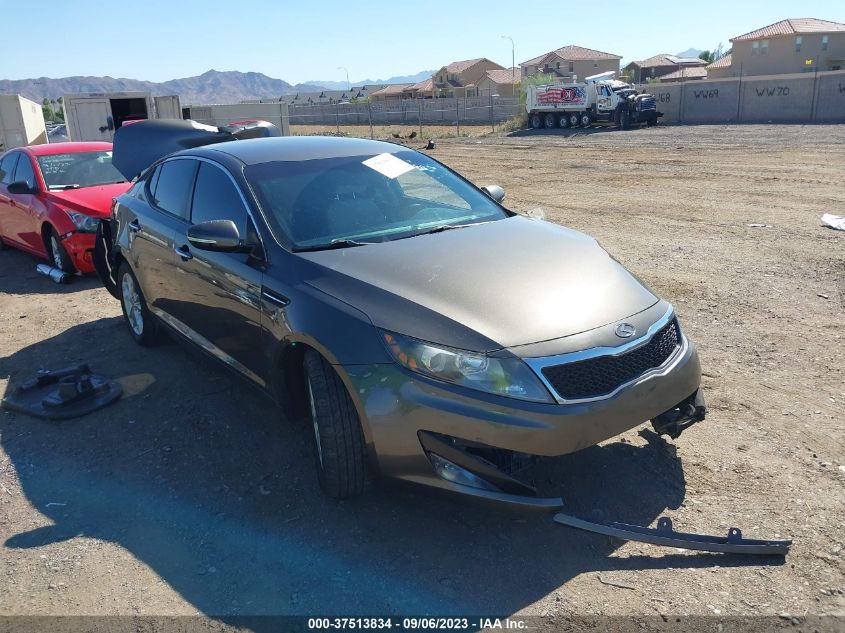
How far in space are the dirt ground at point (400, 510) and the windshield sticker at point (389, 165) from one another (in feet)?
5.36

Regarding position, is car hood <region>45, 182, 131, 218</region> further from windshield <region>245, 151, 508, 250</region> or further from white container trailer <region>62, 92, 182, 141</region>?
white container trailer <region>62, 92, 182, 141</region>

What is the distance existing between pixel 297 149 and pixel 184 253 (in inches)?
39.6

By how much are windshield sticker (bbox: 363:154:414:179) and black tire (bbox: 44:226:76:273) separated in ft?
17.2

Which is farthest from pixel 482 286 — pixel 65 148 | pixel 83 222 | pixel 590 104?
pixel 590 104

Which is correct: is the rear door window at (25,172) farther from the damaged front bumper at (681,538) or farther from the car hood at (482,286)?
the damaged front bumper at (681,538)

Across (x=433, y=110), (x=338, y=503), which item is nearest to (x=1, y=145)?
(x=338, y=503)

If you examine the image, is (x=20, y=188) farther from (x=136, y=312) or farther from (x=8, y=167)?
(x=136, y=312)

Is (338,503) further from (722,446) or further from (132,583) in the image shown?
(722,446)

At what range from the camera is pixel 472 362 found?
3.04 meters

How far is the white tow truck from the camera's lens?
38469 millimetres

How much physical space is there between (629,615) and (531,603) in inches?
14.9

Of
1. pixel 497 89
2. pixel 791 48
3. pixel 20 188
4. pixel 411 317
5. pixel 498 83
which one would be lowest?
pixel 411 317

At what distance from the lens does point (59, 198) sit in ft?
27.9

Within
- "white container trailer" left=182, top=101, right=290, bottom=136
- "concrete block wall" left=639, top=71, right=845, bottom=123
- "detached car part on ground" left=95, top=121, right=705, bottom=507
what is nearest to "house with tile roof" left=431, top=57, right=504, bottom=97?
"concrete block wall" left=639, top=71, right=845, bottom=123
